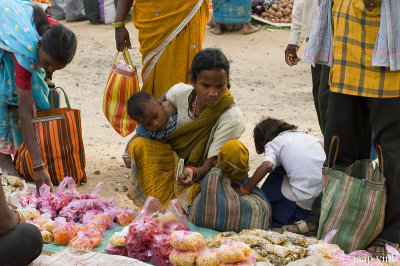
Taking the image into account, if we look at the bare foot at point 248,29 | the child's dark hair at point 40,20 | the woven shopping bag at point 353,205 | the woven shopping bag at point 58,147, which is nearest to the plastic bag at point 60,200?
the woven shopping bag at point 58,147

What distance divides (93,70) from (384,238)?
653cm

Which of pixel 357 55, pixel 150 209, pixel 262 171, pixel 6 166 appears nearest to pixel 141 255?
pixel 150 209

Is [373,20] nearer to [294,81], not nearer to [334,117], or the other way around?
[334,117]

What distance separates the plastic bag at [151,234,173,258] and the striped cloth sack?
487 millimetres

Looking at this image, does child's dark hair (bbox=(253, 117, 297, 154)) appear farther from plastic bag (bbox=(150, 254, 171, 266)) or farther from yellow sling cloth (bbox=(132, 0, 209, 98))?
plastic bag (bbox=(150, 254, 171, 266))

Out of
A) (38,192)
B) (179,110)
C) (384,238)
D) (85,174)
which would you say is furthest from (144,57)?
(384,238)

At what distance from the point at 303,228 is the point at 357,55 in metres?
1.12

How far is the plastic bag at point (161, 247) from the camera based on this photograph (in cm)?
306

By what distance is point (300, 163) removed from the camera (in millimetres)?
3613

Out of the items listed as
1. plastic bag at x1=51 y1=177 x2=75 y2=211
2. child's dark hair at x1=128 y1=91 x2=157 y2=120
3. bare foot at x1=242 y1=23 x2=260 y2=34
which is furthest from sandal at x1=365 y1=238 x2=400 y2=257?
bare foot at x1=242 y1=23 x2=260 y2=34

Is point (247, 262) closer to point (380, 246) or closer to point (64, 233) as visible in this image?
point (380, 246)

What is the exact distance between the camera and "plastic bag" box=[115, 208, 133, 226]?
3.64 meters

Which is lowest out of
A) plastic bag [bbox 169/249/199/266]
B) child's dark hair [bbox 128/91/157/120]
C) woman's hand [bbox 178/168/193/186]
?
plastic bag [bbox 169/249/199/266]

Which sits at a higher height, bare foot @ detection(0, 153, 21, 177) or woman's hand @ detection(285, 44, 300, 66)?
woman's hand @ detection(285, 44, 300, 66)
